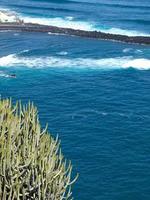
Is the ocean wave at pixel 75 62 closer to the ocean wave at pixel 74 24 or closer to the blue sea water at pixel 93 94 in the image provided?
the blue sea water at pixel 93 94

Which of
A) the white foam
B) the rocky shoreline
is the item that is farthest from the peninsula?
the white foam

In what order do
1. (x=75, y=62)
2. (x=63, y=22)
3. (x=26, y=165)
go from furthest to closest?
(x=63, y=22), (x=75, y=62), (x=26, y=165)

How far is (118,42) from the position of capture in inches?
5551

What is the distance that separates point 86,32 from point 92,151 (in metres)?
76.9

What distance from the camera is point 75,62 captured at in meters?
122

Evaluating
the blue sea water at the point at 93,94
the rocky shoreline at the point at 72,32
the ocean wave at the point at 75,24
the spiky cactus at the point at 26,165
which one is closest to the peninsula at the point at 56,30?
the rocky shoreline at the point at 72,32

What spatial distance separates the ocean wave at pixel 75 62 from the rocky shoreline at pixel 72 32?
59.3 feet

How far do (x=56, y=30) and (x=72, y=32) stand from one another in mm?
5067

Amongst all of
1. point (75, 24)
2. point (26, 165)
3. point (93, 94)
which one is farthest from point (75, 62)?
point (26, 165)

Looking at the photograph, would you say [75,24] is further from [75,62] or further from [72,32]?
[75,62]

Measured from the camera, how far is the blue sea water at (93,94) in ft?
233

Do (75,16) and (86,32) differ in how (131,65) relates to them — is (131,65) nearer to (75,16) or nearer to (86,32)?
(86,32)

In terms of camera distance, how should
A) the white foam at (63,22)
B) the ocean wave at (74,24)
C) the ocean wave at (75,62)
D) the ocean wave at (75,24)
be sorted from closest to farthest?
the ocean wave at (75,62) < the ocean wave at (75,24) < the ocean wave at (74,24) < the white foam at (63,22)

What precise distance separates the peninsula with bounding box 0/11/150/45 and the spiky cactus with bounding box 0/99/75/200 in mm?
101610
